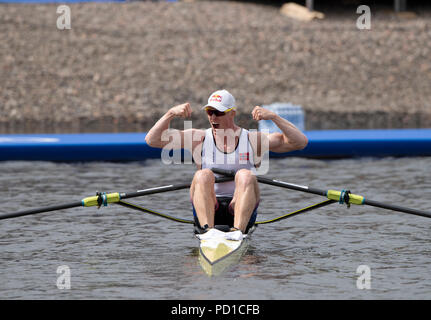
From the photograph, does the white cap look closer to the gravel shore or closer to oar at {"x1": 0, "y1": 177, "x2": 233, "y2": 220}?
oar at {"x1": 0, "y1": 177, "x2": 233, "y2": 220}

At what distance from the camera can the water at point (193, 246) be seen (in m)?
6.40

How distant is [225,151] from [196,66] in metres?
13.8

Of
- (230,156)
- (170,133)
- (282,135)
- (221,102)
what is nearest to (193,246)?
(230,156)

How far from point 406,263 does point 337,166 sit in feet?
18.8

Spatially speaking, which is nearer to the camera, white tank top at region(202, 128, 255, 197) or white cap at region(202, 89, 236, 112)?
white cap at region(202, 89, 236, 112)

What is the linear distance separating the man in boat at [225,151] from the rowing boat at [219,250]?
21 cm

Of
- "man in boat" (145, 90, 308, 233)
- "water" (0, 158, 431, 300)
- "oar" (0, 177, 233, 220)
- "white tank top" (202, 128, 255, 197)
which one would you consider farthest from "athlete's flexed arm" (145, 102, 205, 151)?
"water" (0, 158, 431, 300)

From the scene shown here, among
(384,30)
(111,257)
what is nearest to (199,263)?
(111,257)

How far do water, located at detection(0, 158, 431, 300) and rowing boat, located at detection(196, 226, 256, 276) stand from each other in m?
0.08

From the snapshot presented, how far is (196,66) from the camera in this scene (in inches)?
837

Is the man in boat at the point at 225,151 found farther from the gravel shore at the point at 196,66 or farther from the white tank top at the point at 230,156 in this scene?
the gravel shore at the point at 196,66

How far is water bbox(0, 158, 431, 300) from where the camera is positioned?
6.40m

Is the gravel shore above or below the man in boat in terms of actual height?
above

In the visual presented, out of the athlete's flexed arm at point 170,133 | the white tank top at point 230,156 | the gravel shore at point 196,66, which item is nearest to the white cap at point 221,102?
the athlete's flexed arm at point 170,133
